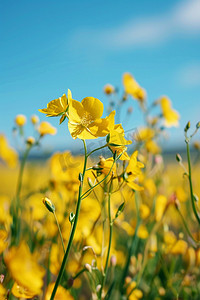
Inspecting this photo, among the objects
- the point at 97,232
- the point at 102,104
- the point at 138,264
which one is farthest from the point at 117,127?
the point at 97,232

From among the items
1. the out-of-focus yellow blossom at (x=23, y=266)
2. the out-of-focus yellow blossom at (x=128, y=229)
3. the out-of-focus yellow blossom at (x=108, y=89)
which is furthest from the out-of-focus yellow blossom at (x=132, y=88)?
the out-of-focus yellow blossom at (x=23, y=266)

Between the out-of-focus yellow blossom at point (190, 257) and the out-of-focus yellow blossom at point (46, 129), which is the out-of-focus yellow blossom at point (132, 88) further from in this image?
the out-of-focus yellow blossom at point (190, 257)

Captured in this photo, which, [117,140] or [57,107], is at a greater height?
[57,107]

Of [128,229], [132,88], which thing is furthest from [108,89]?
[128,229]

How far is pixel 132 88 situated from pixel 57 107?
5.64ft

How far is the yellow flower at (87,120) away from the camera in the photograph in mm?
1023

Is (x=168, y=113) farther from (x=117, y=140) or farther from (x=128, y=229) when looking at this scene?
(x=117, y=140)

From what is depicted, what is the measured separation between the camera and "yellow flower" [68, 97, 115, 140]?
1.02m

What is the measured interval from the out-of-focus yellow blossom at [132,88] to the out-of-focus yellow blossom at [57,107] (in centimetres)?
163

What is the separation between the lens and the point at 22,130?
246 cm

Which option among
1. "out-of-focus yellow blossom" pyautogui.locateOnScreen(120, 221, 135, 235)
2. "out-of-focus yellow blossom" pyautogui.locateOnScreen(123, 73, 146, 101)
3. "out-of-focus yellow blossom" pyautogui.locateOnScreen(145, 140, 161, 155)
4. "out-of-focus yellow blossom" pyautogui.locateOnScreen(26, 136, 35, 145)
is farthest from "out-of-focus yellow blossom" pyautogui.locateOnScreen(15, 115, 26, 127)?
"out-of-focus yellow blossom" pyautogui.locateOnScreen(120, 221, 135, 235)

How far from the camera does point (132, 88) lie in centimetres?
266

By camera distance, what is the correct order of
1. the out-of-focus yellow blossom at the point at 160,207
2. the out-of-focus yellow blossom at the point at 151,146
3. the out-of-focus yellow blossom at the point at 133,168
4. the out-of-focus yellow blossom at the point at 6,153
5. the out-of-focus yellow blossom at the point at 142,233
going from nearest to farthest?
the out-of-focus yellow blossom at the point at 133,168, the out-of-focus yellow blossom at the point at 160,207, the out-of-focus yellow blossom at the point at 142,233, the out-of-focus yellow blossom at the point at 151,146, the out-of-focus yellow blossom at the point at 6,153

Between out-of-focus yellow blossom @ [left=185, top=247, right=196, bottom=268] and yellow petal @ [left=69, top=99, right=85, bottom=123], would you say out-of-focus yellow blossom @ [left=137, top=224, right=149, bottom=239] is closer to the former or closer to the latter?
out-of-focus yellow blossom @ [left=185, top=247, right=196, bottom=268]
